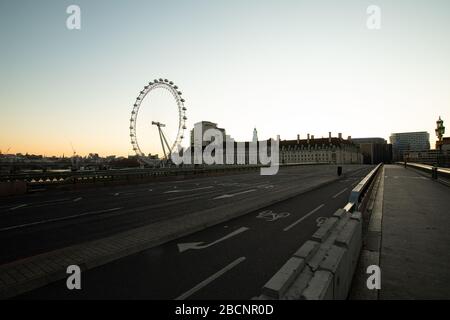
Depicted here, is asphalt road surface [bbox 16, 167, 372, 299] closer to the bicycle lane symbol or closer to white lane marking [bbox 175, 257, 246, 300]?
white lane marking [bbox 175, 257, 246, 300]

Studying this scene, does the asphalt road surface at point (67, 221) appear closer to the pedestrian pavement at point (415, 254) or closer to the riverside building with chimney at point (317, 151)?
the pedestrian pavement at point (415, 254)

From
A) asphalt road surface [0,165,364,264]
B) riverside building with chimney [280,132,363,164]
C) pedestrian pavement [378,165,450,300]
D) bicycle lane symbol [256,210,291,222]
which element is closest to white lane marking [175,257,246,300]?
pedestrian pavement [378,165,450,300]

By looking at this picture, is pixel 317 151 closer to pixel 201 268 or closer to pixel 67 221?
pixel 67 221

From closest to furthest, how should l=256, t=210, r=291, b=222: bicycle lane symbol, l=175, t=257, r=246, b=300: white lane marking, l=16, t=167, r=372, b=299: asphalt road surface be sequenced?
l=175, t=257, r=246, b=300: white lane marking, l=16, t=167, r=372, b=299: asphalt road surface, l=256, t=210, r=291, b=222: bicycle lane symbol

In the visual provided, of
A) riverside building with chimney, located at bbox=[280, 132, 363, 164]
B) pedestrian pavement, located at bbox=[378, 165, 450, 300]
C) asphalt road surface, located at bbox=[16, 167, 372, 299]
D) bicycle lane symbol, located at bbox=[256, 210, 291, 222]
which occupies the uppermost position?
riverside building with chimney, located at bbox=[280, 132, 363, 164]

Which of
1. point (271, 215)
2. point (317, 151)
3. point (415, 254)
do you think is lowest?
point (271, 215)

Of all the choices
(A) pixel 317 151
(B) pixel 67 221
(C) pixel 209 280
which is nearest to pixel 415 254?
(C) pixel 209 280

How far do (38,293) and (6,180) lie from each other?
2021 cm

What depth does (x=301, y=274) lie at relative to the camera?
3.25m

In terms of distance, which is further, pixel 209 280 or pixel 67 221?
pixel 67 221

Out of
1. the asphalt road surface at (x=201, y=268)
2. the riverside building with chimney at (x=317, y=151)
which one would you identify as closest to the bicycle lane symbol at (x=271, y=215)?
the asphalt road surface at (x=201, y=268)

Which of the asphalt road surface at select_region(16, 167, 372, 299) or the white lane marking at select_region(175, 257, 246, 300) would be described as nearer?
the white lane marking at select_region(175, 257, 246, 300)

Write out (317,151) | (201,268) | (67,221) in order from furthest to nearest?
(317,151)
(67,221)
(201,268)
